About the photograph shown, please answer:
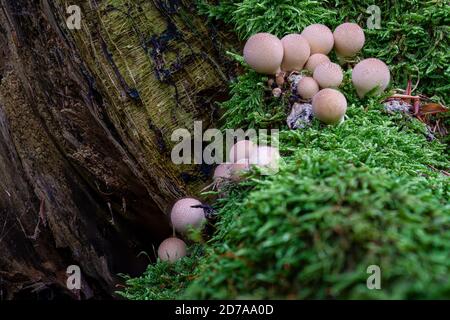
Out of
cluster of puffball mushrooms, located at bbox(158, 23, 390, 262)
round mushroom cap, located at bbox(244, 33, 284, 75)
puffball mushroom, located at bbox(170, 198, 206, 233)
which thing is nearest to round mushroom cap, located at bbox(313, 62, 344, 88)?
cluster of puffball mushrooms, located at bbox(158, 23, 390, 262)

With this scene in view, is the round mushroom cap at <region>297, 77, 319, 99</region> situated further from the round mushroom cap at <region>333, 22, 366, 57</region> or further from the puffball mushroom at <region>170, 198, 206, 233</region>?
the puffball mushroom at <region>170, 198, 206, 233</region>

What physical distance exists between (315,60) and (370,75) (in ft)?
0.99

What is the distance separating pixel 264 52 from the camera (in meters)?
2.44

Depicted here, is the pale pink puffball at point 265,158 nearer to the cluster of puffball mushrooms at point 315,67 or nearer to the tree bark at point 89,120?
the cluster of puffball mushrooms at point 315,67

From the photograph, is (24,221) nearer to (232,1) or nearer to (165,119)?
(165,119)

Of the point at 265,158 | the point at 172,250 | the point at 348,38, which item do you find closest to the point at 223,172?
the point at 265,158

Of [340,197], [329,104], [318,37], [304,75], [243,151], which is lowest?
[340,197]

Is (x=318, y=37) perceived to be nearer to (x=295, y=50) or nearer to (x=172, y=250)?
(x=295, y=50)

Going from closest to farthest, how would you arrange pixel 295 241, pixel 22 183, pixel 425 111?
pixel 295 241
pixel 425 111
pixel 22 183

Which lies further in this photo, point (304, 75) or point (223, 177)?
point (304, 75)

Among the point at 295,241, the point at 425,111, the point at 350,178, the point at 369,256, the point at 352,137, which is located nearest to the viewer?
the point at 369,256
